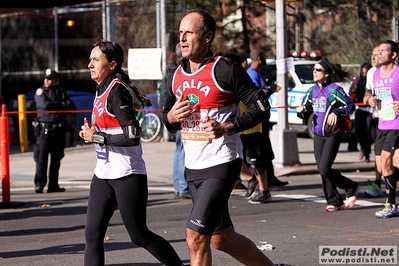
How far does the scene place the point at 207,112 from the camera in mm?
5863

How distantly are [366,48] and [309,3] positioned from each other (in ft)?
6.93

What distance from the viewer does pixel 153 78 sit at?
60.2 ft

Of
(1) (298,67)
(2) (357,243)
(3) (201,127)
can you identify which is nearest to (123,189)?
(3) (201,127)

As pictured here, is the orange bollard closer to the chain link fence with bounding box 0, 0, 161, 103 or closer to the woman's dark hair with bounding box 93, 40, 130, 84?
the woman's dark hair with bounding box 93, 40, 130, 84

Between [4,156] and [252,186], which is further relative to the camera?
[252,186]

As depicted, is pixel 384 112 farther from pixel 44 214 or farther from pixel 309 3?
pixel 309 3

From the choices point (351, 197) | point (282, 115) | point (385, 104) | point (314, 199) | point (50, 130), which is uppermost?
point (385, 104)

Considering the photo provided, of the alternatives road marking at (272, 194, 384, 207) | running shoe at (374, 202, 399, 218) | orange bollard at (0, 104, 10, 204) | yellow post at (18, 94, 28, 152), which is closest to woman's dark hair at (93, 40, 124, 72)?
running shoe at (374, 202, 399, 218)

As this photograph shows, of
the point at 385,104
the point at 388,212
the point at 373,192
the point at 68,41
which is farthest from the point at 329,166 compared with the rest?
the point at 68,41

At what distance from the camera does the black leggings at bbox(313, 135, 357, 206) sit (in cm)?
1024

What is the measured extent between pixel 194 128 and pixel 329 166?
4660 millimetres

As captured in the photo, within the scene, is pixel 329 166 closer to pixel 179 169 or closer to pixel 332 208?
pixel 332 208

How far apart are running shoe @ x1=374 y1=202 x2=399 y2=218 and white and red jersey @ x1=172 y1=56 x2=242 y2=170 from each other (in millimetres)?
4425

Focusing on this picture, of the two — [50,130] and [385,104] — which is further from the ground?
[385,104]
